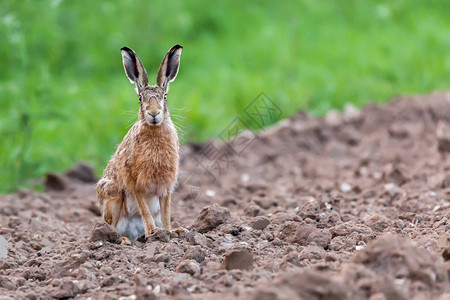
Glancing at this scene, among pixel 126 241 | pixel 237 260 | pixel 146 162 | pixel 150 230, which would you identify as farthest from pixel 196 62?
pixel 237 260

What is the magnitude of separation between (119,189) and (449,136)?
4585 millimetres

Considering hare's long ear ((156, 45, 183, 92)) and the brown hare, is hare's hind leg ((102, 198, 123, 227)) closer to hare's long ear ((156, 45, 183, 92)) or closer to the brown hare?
the brown hare

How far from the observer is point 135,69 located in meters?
5.32

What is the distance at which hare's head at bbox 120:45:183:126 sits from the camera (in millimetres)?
5105

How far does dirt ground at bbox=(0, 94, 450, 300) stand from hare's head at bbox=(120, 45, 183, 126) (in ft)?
2.64

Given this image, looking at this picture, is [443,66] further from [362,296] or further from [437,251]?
[362,296]

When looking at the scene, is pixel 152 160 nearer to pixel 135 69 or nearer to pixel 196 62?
pixel 135 69

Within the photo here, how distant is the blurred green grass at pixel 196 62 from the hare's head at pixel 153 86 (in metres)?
3.08

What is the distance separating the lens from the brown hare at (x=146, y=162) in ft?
17.3

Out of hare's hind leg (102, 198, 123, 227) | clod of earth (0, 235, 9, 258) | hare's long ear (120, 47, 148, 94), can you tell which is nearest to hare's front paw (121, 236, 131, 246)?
hare's hind leg (102, 198, 123, 227)

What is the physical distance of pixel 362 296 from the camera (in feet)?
11.8

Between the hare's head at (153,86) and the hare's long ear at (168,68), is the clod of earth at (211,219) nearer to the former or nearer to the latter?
the hare's head at (153,86)

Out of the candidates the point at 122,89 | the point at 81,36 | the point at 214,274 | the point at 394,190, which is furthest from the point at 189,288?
the point at 81,36

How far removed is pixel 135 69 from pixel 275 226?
146 cm
